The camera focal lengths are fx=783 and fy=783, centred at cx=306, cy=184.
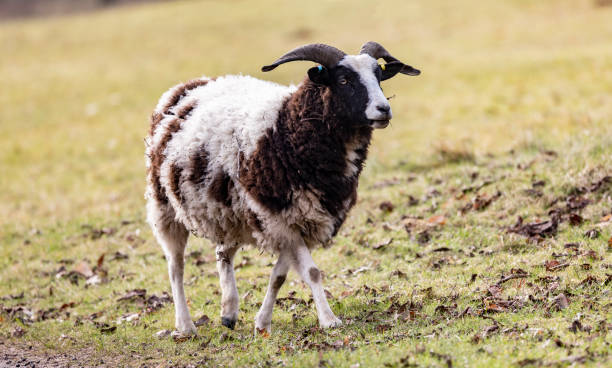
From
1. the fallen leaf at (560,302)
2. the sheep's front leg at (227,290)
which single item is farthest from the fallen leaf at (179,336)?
the fallen leaf at (560,302)

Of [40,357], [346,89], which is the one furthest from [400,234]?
[40,357]

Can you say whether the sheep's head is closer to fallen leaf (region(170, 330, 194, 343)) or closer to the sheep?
the sheep

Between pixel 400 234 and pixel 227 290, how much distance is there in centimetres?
296

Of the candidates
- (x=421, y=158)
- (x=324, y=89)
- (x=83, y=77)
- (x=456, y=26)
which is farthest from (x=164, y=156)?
(x=456, y=26)

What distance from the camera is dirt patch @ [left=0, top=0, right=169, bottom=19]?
172 feet

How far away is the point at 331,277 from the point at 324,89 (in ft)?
9.39

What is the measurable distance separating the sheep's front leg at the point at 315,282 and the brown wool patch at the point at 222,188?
2.99 ft

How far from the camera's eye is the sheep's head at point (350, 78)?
7.72 m

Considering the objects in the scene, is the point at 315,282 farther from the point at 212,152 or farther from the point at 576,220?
the point at 576,220

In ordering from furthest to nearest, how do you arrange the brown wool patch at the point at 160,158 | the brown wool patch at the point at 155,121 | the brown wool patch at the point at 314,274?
1. the brown wool patch at the point at 155,121
2. the brown wool patch at the point at 160,158
3. the brown wool patch at the point at 314,274

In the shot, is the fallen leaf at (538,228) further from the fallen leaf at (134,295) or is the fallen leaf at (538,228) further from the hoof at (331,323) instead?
the fallen leaf at (134,295)

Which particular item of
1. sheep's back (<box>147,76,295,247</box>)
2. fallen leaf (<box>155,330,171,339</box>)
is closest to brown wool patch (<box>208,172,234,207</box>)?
sheep's back (<box>147,76,295,247</box>)

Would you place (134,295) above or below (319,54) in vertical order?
below

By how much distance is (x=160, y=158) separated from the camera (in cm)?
900
